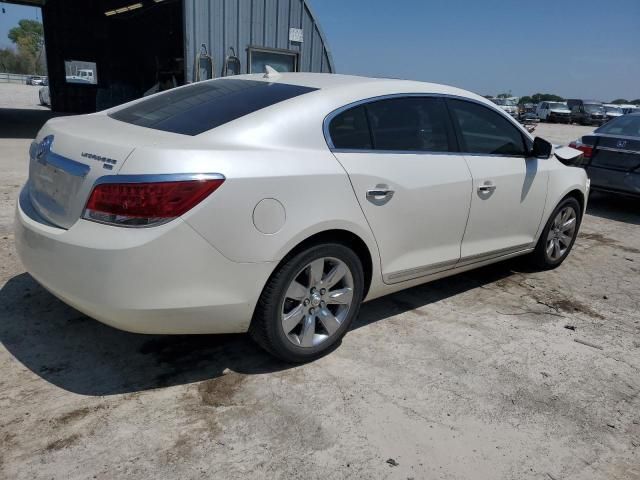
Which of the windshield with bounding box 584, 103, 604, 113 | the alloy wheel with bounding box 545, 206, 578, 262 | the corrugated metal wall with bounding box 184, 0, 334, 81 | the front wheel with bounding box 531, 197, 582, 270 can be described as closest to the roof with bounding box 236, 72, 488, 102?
the front wheel with bounding box 531, 197, 582, 270

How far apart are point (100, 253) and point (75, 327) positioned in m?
1.18

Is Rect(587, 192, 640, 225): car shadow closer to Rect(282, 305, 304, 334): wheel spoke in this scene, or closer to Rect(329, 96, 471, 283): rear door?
Rect(329, 96, 471, 283): rear door

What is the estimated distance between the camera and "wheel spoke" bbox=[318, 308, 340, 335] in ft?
10.3

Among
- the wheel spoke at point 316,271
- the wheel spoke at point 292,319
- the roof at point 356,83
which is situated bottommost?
the wheel spoke at point 292,319

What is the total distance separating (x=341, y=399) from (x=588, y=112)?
1620 inches

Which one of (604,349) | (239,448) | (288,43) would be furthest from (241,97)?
(288,43)

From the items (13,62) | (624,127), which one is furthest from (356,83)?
(13,62)

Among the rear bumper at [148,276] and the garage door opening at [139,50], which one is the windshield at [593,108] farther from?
the rear bumper at [148,276]

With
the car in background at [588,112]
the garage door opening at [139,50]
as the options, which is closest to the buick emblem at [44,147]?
the garage door opening at [139,50]

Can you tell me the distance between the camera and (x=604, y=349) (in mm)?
3656

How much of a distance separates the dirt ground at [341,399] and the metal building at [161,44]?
8070 mm

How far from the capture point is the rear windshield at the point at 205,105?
2.97m

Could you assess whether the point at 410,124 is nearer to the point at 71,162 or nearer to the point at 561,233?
the point at 71,162

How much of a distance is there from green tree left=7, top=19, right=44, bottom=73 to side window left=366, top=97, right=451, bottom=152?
95042mm
